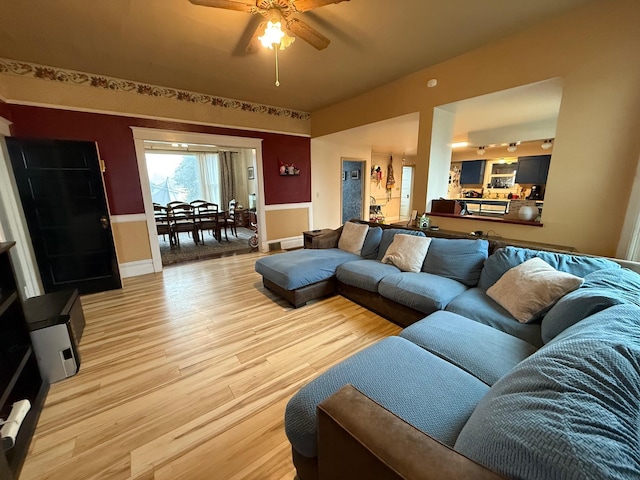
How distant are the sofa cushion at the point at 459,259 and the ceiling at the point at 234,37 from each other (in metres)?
2.03

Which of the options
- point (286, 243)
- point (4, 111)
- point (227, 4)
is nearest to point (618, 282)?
point (227, 4)

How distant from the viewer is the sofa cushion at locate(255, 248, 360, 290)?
2.72m

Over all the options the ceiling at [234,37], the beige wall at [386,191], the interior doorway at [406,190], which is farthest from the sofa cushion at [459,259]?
the interior doorway at [406,190]

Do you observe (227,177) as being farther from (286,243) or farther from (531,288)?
(531,288)

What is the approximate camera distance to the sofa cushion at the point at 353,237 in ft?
11.0

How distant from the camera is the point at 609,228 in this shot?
2.25 metres

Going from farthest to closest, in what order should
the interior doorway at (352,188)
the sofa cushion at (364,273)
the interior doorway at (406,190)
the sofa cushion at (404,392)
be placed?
the interior doorway at (406,190) → the interior doorway at (352,188) → the sofa cushion at (364,273) → the sofa cushion at (404,392)

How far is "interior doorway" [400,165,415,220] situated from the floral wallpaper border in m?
5.60

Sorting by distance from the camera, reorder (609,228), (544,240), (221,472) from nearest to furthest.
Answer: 1. (221,472)
2. (609,228)
3. (544,240)

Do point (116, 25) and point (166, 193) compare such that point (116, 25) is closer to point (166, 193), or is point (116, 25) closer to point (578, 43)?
point (578, 43)

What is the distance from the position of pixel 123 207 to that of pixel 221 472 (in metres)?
3.89

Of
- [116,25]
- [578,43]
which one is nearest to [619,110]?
[578,43]

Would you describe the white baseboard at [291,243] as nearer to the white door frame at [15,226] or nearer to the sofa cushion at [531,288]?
the white door frame at [15,226]

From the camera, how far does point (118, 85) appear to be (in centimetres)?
348
